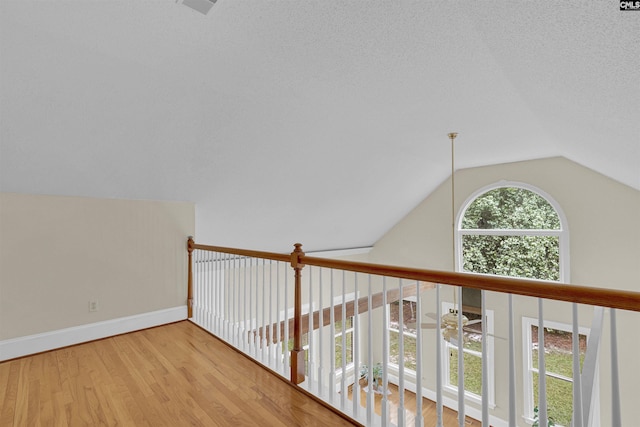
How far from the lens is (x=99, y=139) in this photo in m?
2.77

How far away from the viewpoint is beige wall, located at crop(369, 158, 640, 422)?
15.0ft

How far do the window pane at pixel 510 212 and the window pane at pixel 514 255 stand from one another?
222 millimetres

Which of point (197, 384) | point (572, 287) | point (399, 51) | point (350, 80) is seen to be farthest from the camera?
point (350, 80)

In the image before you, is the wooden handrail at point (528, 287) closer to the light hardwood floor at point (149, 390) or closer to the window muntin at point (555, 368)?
the light hardwood floor at point (149, 390)

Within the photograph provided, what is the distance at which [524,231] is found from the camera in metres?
5.59

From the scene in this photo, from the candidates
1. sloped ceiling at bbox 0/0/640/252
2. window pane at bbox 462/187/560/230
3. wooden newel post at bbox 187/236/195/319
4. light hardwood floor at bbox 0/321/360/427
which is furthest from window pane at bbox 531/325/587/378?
wooden newel post at bbox 187/236/195/319

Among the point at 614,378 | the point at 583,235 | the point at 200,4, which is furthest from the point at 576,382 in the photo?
the point at 583,235

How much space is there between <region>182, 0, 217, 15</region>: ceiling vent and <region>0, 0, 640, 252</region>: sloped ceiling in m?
0.06

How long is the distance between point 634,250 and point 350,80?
194 inches

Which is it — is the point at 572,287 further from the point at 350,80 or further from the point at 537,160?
the point at 537,160

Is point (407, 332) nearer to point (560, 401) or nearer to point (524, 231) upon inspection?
point (560, 401)

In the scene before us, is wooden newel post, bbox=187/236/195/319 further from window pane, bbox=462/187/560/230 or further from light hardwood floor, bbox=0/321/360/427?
window pane, bbox=462/187/560/230

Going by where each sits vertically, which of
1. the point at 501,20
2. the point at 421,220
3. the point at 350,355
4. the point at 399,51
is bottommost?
the point at 350,355

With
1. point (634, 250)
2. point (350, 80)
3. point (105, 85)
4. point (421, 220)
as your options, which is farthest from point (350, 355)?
point (105, 85)
